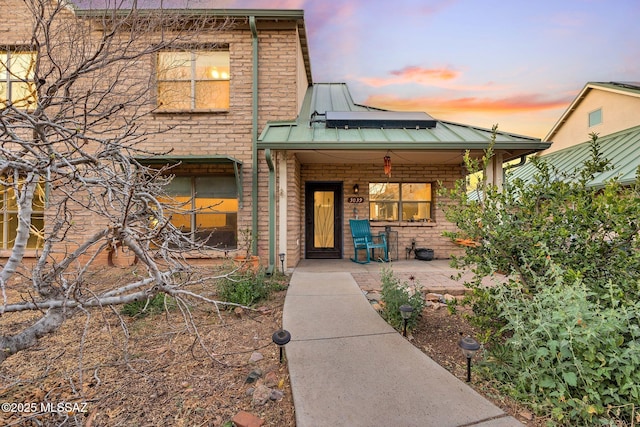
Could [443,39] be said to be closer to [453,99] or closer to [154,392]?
[453,99]

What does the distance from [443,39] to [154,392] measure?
10664mm

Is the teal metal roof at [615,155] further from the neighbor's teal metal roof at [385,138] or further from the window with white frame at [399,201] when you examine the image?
the window with white frame at [399,201]

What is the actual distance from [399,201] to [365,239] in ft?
5.27

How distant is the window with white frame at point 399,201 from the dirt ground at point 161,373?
406 centimetres

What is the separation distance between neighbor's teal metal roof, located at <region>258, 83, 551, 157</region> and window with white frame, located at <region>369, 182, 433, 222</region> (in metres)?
1.82

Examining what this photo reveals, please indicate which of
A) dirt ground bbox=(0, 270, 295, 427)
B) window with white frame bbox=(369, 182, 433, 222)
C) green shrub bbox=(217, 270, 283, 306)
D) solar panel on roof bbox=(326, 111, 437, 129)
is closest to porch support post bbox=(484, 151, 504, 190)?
solar panel on roof bbox=(326, 111, 437, 129)

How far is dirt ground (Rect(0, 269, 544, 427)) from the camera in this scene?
179 cm

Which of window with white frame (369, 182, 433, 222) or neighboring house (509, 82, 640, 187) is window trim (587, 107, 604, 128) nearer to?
neighboring house (509, 82, 640, 187)

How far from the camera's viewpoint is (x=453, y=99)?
33.0 feet

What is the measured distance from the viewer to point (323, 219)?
7.39m

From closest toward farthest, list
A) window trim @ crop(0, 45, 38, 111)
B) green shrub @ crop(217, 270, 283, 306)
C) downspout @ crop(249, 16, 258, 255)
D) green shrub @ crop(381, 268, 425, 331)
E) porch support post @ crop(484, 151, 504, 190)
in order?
window trim @ crop(0, 45, 38, 111) → green shrub @ crop(381, 268, 425, 331) → green shrub @ crop(217, 270, 283, 306) → porch support post @ crop(484, 151, 504, 190) → downspout @ crop(249, 16, 258, 255)

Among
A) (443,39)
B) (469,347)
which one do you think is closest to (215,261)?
(469,347)

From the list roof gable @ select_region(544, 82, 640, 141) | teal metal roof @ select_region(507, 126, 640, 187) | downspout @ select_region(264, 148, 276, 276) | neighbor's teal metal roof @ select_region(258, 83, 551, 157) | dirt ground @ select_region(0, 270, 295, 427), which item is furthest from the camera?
roof gable @ select_region(544, 82, 640, 141)

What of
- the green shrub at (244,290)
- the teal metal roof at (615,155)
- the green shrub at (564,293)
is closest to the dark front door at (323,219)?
the green shrub at (244,290)
